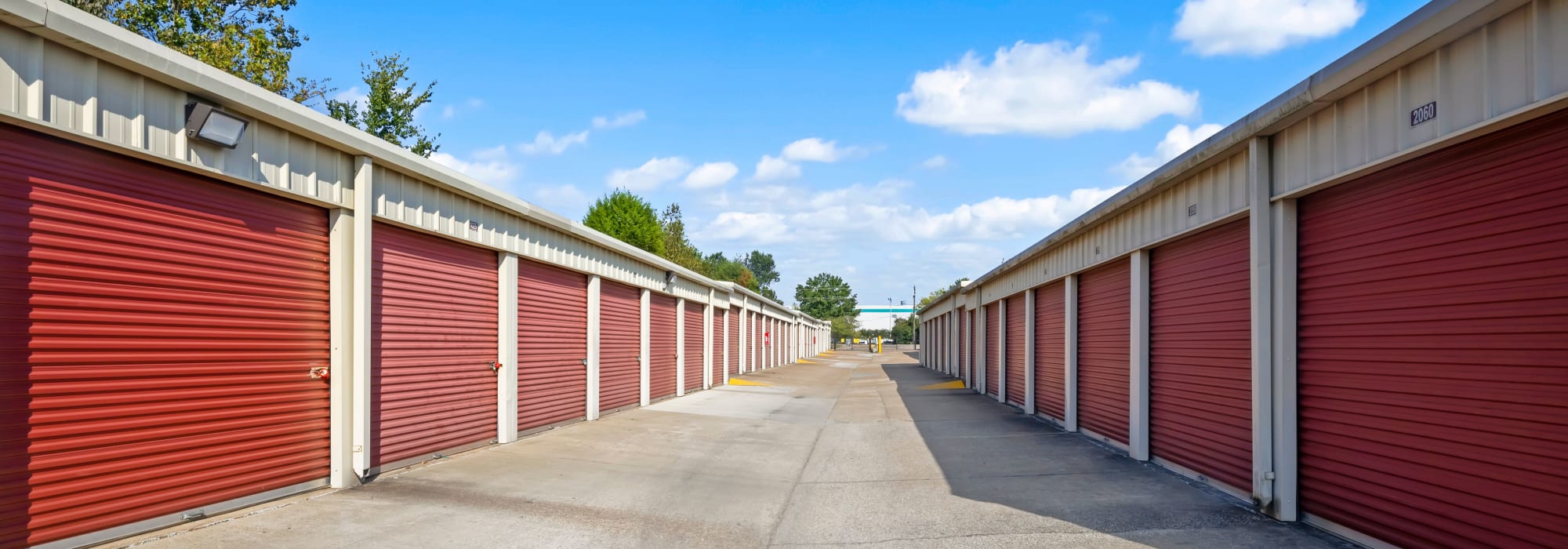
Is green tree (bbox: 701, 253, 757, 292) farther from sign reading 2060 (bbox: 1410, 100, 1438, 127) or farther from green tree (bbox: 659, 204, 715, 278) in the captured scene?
sign reading 2060 (bbox: 1410, 100, 1438, 127)

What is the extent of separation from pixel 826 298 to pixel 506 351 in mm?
118644

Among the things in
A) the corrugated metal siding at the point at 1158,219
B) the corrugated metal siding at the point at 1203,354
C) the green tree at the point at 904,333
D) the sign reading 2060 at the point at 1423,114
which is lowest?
the green tree at the point at 904,333

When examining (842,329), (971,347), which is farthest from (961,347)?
(842,329)

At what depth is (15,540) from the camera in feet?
17.2

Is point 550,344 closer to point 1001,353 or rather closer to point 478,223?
point 478,223

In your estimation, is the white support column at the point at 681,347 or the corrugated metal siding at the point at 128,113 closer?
the corrugated metal siding at the point at 128,113

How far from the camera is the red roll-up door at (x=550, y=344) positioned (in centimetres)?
1235

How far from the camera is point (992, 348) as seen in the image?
22.0 metres

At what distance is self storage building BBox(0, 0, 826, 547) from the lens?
540 cm

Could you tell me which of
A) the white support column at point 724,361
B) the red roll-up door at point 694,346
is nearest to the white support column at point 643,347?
the red roll-up door at point 694,346

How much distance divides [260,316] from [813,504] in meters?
5.43

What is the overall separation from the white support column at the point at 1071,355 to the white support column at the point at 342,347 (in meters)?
10.8

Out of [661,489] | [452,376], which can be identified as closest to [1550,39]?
[661,489]

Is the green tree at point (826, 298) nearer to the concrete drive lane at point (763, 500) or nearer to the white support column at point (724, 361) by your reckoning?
the white support column at point (724, 361)
